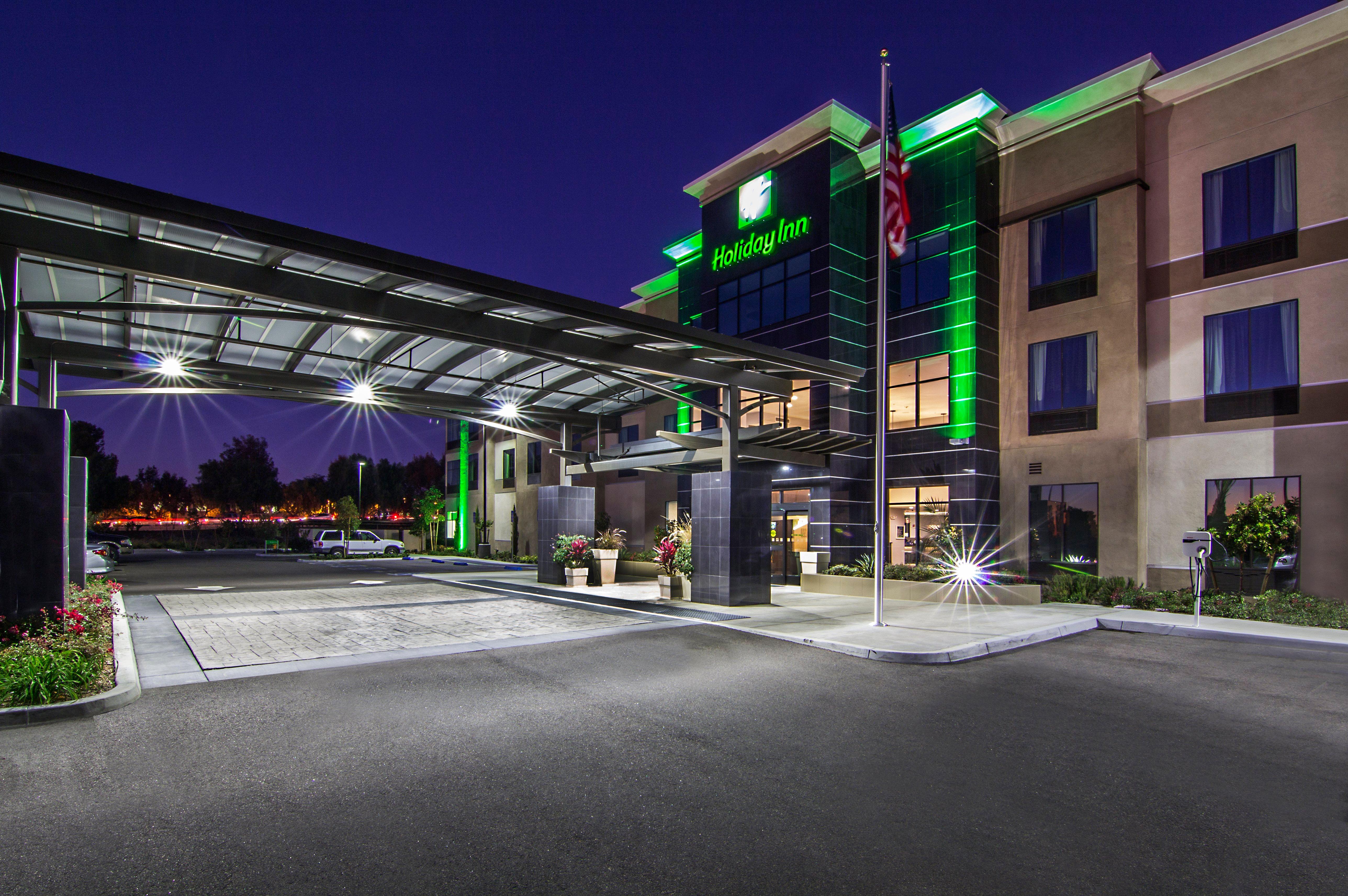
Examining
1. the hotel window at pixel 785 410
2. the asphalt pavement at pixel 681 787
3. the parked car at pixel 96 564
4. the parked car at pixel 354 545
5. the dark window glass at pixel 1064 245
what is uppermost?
the dark window glass at pixel 1064 245

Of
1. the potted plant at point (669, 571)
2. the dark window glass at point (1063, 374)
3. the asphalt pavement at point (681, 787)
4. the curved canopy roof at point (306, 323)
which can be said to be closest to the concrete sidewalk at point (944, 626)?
the potted plant at point (669, 571)

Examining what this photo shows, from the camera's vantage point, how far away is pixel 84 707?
7.23m

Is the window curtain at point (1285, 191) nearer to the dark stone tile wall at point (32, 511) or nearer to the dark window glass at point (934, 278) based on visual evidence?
the dark window glass at point (934, 278)

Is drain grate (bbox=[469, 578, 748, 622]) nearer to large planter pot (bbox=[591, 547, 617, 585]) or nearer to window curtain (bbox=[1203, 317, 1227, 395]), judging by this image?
large planter pot (bbox=[591, 547, 617, 585])

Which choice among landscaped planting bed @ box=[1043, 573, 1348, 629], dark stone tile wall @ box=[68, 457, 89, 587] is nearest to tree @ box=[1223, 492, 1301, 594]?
landscaped planting bed @ box=[1043, 573, 1348, 629]

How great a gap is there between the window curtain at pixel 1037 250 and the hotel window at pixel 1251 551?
26.4 ft

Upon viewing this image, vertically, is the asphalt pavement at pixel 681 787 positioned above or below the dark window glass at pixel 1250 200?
below

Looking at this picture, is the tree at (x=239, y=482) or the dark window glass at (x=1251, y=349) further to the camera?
the tree at (x=239, y=482)

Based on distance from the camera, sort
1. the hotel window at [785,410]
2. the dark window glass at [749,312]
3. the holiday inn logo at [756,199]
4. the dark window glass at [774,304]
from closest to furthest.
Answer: the hotel window at [785,410] → the dark window glass at [774,304] → the holiday inn logo at [756,199] → the dark window glass at [749,312]

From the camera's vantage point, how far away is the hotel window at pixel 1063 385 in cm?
2155

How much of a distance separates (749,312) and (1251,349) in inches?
637

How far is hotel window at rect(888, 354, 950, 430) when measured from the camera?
24.4 meters

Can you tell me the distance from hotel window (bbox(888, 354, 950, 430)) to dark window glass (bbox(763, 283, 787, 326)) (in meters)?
4.79

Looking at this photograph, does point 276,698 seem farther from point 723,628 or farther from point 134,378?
point 134,378
